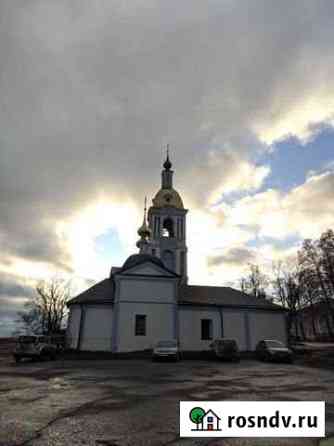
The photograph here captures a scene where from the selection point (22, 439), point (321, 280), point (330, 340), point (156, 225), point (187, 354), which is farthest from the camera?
point (330, 340)

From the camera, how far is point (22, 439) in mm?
5633

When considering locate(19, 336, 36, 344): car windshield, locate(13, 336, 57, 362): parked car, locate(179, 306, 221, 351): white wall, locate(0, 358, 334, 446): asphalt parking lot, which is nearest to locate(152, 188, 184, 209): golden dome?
locate(179, 306, 221, 351): white wall

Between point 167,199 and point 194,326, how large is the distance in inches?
781

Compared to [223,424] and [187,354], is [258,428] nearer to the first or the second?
[223,424]

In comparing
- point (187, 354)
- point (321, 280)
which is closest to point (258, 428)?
point (187, 354)

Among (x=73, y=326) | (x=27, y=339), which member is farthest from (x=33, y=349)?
(x=73, y=326)

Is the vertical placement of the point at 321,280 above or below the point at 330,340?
above

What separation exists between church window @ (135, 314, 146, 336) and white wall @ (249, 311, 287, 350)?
993cm

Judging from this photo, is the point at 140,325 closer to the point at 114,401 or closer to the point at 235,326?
the point at 235,326

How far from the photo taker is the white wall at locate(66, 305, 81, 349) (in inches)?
1106

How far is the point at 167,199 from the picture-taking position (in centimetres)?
4534

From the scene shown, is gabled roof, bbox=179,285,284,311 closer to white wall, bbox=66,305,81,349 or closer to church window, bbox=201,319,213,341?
church window, bbox=201,319,213,341

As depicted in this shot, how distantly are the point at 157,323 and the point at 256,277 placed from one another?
3388cm

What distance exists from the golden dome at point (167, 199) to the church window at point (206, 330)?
58.5 feet
